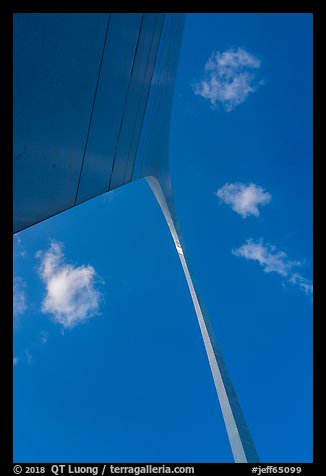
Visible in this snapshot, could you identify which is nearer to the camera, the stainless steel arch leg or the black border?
the black border

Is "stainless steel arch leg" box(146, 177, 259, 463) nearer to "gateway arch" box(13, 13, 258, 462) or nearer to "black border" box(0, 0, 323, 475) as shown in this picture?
"gateway arch" box(13, 13, 258, 462)

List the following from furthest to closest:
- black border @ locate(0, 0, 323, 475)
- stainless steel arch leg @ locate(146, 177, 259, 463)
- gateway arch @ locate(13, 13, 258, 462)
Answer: stainless steel arch leg @ locate(146, 177, 259, 463) → gateway arch @ locate(13, 13, 258, 462) → black border @ locate(0, 0, 323, 475)

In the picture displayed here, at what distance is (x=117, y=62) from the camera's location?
17.3 ft

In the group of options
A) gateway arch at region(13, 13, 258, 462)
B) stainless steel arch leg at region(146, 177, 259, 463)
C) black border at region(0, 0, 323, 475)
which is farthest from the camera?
stainless steel arch leg at region(146, 177, 259, 463)

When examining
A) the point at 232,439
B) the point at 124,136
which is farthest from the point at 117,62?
the point at 232,439

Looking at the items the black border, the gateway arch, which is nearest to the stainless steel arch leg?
the gateway arch
